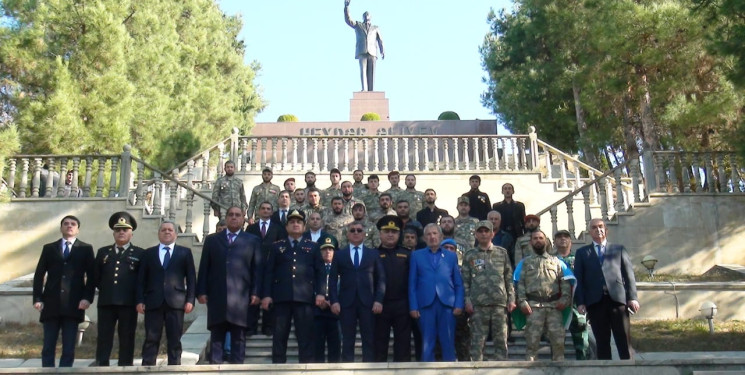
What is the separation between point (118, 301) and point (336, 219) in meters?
3.29

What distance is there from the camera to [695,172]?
12164mm

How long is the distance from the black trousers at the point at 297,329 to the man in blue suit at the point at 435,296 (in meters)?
0.96

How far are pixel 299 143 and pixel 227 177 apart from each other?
4.67 metres

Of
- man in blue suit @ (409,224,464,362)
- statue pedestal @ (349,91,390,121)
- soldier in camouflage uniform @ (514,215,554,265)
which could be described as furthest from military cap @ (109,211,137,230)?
statue pedestal @ (349,91,390,121)

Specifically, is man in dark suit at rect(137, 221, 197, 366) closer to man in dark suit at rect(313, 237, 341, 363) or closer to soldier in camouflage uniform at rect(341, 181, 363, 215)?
man in dark suit at rect(313, 237, 341, 363)

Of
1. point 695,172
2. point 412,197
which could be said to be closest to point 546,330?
point 412,197

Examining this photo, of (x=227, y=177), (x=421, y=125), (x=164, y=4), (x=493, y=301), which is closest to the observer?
(x=493, y=301)

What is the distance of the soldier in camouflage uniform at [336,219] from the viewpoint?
9.08 m

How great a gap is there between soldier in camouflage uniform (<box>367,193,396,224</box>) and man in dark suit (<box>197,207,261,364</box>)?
294 cm

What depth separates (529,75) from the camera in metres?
23.5

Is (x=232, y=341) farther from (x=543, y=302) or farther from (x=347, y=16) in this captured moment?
(x=347, y=16)

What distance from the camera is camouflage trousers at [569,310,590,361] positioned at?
282 inches

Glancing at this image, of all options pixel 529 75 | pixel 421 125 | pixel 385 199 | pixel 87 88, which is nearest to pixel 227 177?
pixel 385 199

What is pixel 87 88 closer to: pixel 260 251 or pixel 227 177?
pixel 227 177
